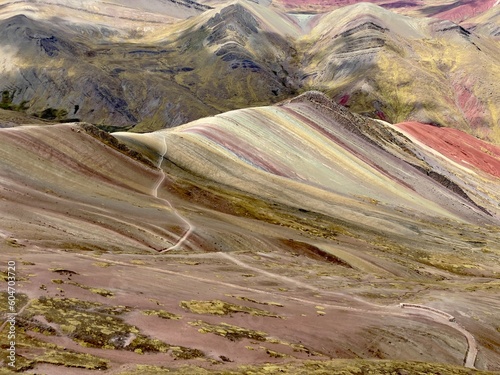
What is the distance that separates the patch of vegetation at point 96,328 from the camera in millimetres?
19005

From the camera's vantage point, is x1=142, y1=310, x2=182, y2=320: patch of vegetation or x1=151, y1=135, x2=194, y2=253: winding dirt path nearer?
x1=142, y1=310, x2=182, y2=320: patch of vegetation

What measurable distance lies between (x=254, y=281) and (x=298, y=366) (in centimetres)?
1450

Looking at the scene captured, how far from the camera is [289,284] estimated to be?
118 feet

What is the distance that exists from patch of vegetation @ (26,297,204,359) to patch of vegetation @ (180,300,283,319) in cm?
454

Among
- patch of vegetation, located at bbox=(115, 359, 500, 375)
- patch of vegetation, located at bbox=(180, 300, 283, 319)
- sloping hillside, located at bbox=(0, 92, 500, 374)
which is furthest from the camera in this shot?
patch of vegetation, located at bbox=(180, 300, 283, 319)

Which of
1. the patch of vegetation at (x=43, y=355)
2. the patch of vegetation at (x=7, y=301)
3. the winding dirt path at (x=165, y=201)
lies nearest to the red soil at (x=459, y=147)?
the winding dirt path at (x=165, y=201)

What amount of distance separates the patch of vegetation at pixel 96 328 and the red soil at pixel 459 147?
12411 cm

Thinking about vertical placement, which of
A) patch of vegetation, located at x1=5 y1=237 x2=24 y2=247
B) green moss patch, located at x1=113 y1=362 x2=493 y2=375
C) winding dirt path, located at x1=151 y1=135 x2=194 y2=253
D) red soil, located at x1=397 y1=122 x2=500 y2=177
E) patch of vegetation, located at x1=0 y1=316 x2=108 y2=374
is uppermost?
red soil, located at x1=397 y1=122 x2=500 y2=177

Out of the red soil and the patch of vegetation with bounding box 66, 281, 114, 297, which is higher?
the red soil

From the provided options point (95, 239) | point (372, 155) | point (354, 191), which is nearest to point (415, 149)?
point (372, 155)

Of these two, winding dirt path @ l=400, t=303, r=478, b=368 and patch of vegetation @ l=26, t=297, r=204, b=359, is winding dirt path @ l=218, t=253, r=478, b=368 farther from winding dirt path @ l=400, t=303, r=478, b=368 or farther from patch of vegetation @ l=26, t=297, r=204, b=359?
patch of vegetation @ l=26, t=297, r=204, b=359

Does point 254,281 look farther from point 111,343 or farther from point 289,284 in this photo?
point 111,343

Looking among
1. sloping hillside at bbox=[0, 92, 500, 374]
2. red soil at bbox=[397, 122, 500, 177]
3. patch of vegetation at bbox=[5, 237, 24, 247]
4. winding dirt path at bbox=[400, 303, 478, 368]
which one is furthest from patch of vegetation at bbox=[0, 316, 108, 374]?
red soil at bbox=[397, 122, 500, 177]

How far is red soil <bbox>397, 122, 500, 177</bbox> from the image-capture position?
Result: 437 ft
